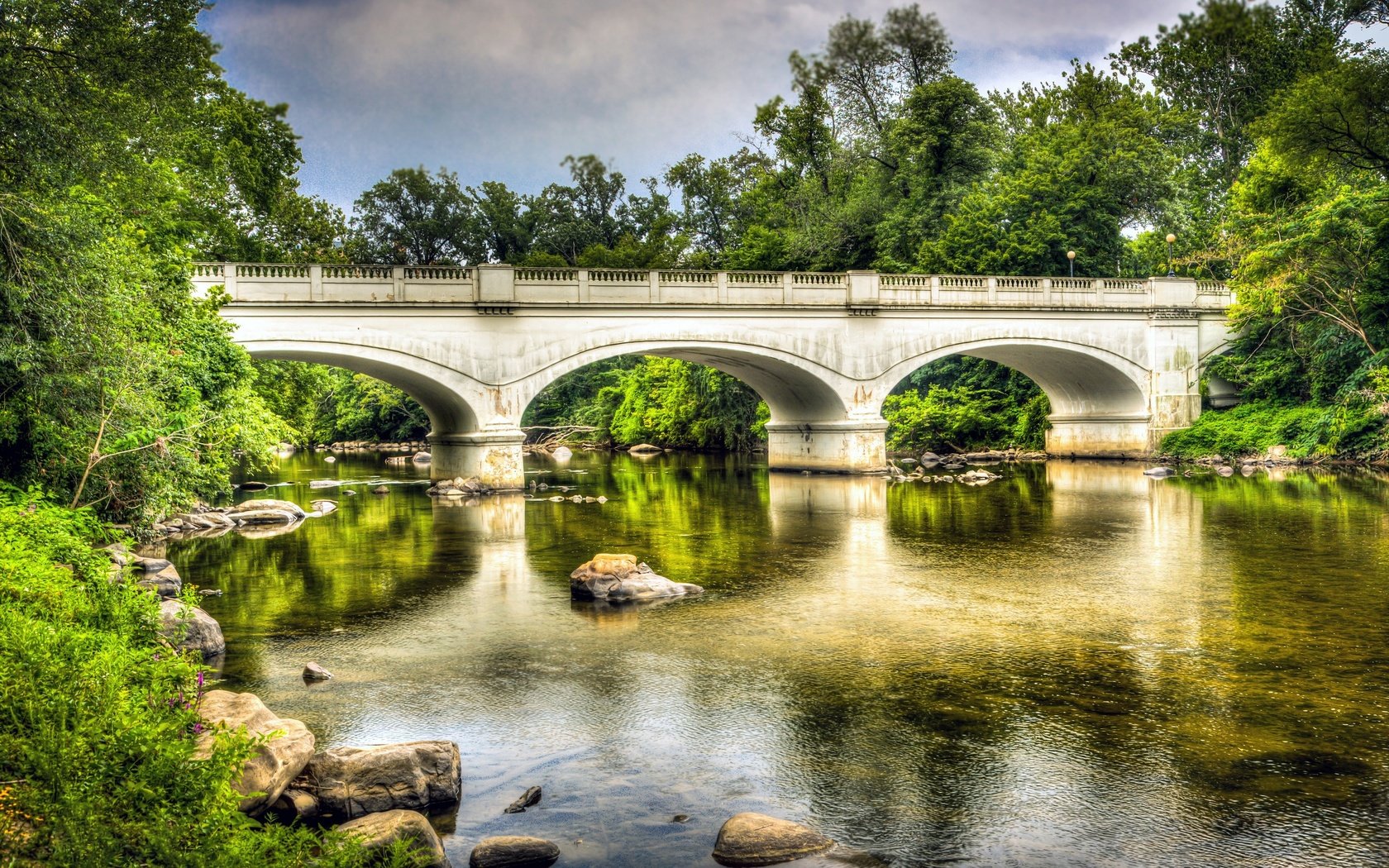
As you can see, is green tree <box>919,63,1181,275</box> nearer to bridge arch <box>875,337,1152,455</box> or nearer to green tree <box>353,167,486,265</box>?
bridge arch <box>875,337,1152,455</box>

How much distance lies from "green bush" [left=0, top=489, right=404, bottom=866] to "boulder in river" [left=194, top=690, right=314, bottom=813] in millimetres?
212

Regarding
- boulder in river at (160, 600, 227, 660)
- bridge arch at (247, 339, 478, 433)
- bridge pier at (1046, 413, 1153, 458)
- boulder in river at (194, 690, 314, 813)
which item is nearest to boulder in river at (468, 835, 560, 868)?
boulder in river at (194, 690, 314, 813)

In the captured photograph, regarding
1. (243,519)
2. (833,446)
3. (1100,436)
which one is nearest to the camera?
(243,519)

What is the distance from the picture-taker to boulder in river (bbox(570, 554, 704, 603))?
1292 cm

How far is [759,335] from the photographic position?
29.2 metres

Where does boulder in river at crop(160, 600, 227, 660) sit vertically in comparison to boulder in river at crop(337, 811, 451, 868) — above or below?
above

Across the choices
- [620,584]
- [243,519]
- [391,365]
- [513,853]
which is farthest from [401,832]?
[391,365]

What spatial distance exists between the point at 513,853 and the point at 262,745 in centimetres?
146

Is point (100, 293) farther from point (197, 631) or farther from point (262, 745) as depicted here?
point (262, 745)

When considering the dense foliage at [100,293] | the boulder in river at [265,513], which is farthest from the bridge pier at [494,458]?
the dense foliage at [100,293]

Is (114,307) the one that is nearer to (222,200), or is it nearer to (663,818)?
(663,818)

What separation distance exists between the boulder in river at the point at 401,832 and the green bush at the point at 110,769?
186 mm

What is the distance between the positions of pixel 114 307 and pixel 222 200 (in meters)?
20.2

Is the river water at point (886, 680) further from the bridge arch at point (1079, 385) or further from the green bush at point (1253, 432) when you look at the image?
the bridge arch at point (1079, 385)
